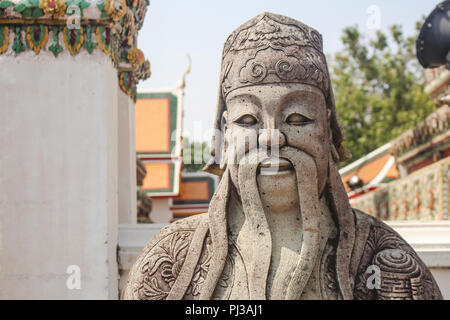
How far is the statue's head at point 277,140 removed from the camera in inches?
133

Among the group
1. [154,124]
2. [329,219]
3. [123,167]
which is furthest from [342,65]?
[329,219]

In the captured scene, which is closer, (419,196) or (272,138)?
(272,138)

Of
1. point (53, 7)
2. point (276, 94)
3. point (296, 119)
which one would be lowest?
point (296, 119)

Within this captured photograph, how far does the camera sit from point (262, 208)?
11.2ft

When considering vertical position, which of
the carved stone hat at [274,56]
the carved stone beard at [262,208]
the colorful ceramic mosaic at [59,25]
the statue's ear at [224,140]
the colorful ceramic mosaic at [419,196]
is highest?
the colorful ceramic mosaic at [59,25]

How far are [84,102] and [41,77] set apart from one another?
47cm

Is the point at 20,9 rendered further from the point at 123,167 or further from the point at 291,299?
the point at 291,299

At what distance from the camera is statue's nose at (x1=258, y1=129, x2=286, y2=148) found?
337cm

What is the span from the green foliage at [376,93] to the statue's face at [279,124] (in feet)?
70.4

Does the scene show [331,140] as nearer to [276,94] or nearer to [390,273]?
[276,94]

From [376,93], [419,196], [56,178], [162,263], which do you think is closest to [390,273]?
[162,263]

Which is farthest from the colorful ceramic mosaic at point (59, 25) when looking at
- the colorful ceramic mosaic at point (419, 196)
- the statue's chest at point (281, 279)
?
the colorful ceramic mosaic at point (419, 196)

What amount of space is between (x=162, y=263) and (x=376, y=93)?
24.6m

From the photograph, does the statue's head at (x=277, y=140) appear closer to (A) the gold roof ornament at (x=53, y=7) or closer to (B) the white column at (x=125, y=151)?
(A) the gold roof ornament at (x=53, y=7)
